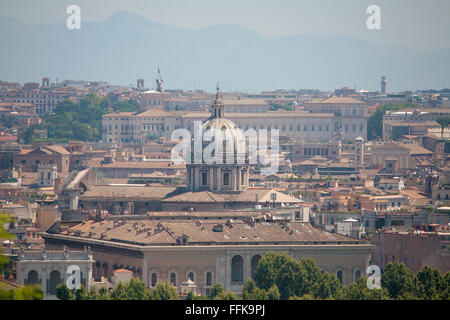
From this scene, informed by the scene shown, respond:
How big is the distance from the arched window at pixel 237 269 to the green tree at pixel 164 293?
7.84 meters

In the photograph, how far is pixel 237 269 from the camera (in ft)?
231

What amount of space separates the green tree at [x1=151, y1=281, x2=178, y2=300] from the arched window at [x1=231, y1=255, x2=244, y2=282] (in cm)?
784

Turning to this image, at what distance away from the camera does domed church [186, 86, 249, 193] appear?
298 ft

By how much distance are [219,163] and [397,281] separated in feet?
98.3

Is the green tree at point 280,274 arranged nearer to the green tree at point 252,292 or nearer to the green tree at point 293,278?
the green tree at point 293,278

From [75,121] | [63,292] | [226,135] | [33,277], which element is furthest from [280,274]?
[75,121]

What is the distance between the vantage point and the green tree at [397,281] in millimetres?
61469

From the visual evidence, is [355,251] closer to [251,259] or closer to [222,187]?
[251,259]

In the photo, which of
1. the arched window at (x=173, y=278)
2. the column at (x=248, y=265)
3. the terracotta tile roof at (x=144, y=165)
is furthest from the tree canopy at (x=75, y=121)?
the arched window at (x=173, y=278)

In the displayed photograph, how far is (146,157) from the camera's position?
5197 inches

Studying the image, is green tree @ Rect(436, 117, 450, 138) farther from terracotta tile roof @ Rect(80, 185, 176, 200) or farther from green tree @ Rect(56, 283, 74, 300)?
green tree @ Rect(56, 283, 74, 300)
